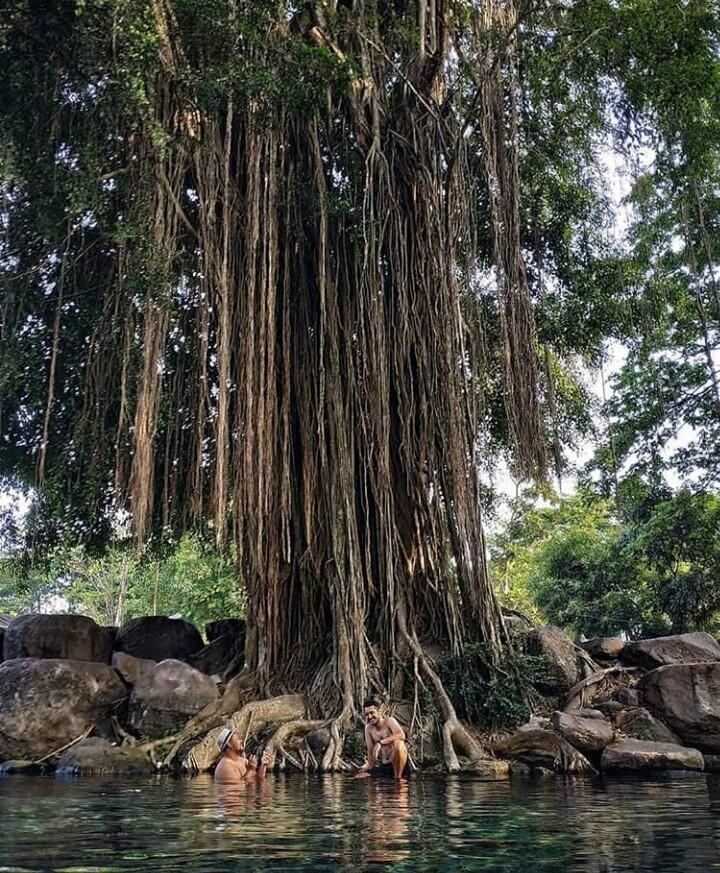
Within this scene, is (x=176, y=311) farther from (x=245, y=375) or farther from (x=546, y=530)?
(x=546, y=530)

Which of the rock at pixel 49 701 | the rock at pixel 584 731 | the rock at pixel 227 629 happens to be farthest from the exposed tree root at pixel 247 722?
the rock at pixel 227 629

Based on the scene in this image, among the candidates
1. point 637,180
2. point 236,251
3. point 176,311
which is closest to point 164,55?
point 236,251

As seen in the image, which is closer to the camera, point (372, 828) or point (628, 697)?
point (372, 828)

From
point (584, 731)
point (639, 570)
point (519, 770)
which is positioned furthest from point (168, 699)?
point (639, 570)

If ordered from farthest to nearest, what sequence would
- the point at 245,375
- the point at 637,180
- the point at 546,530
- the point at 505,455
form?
the point at 546,530, the point at 505,455, the point at 637,180, the point at 245,375

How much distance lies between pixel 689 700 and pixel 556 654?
3.82 feet

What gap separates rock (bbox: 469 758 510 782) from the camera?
215 inches

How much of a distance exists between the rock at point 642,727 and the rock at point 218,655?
372cm

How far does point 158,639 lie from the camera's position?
9.26 metres

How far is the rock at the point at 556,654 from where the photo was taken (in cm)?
723

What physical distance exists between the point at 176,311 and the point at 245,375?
51.2 inches

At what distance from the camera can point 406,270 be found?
24.1 feet

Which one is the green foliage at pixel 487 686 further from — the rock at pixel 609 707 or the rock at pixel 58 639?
the rock at pixel 58 639

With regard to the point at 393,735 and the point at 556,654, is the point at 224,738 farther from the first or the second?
the point at 556,654
